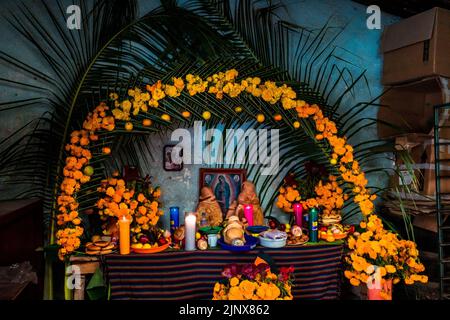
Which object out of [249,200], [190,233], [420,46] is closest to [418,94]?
[420,46]

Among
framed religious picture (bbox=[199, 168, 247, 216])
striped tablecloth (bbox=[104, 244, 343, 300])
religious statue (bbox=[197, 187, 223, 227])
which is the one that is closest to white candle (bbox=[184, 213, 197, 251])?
striped tablecloth (bbox=[104, 244, 343, 300])

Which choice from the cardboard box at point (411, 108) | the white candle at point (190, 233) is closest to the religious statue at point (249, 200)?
the white candle at point (190, 233)

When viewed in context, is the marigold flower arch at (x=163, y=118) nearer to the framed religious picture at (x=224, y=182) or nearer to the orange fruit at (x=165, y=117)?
the orange fruit at (x=165, y=117)

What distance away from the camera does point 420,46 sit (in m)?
3.42

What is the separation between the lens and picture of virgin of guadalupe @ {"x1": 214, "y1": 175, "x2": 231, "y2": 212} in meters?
3.59

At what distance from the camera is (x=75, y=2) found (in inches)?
135

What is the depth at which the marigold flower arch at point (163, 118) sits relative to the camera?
2861mm

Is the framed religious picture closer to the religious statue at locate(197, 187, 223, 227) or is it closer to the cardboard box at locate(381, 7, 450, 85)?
the religious statue at locate(197, 187, 223, 227)

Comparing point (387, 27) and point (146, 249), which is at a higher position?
point (387, 27)

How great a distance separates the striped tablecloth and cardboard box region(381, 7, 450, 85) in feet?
5.66

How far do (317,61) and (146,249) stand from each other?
2.47 metres

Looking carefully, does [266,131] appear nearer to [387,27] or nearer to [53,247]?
[387,27]

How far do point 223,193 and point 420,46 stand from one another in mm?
2125

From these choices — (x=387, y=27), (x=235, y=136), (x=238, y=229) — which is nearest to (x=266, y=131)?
(x=235, y=136)
